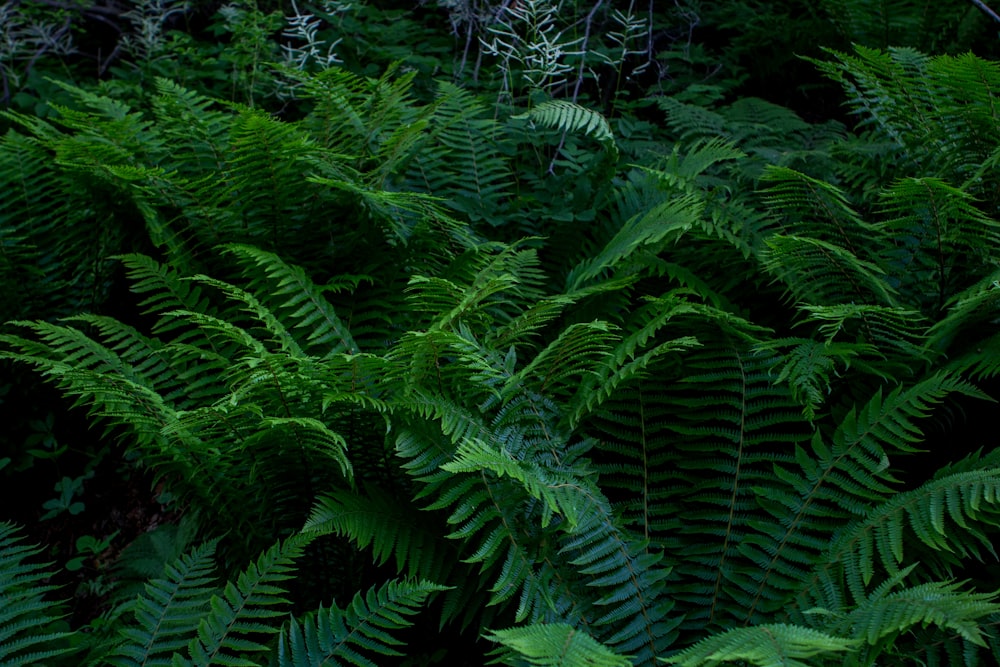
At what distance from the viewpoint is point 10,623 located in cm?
209

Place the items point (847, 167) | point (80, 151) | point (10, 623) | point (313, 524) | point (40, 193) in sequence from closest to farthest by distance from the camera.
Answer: point (313, 524), point (10, 623), point (80, 151), point (847, 167), point (40, 193)

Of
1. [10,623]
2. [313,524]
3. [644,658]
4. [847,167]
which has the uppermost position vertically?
[847,167]

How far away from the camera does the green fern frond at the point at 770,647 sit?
1457mm

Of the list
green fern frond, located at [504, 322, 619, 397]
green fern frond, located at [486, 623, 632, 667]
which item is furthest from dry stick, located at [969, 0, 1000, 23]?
green fern frond, located at [486, 623, 632, 667]

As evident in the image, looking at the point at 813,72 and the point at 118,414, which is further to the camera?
the point at 813,72

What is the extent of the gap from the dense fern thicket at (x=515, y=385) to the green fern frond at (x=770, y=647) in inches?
0.4

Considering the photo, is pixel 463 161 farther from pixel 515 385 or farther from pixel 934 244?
pixel 934 244

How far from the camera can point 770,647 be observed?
4.91 ft

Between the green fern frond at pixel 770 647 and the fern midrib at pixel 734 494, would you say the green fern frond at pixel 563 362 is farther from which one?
the green fern frond at pixel 770 647

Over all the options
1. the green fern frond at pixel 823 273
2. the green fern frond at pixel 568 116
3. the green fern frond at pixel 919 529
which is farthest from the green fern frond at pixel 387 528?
the green fern frond at pixel 568 116

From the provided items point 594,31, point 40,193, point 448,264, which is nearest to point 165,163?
point 40,193

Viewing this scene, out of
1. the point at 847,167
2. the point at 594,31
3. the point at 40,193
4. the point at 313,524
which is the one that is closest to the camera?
the point at 313,524

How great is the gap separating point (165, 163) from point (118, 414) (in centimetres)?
140

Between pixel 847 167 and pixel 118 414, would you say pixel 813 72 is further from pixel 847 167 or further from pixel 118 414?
pixel 118 414
